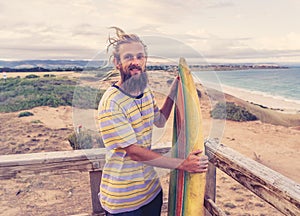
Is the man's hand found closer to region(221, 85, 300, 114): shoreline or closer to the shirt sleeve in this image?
the shirt sleeve

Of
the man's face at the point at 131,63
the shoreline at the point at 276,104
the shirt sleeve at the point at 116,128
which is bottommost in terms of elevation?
the shoreline at the point at 276,104

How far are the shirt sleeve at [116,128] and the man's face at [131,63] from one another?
18cm

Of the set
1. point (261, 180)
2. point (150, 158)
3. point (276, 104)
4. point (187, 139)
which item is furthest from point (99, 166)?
point (276, 104)

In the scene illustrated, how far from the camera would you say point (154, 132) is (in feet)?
6.41

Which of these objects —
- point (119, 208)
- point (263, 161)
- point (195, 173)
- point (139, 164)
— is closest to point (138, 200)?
point (119, 208)

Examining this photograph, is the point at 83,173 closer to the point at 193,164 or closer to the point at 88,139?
the point at 88,139

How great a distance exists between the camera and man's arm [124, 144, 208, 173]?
1732mm

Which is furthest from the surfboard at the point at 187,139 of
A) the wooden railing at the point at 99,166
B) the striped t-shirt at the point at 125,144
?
the wooden railing at the point at 99,166

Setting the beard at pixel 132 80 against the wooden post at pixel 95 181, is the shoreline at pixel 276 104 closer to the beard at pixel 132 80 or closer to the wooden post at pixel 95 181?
the wooden post at pixel 95 181

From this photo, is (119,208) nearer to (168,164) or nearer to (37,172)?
(168,164)

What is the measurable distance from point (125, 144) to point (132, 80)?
36cm

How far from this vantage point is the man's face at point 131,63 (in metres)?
1.74

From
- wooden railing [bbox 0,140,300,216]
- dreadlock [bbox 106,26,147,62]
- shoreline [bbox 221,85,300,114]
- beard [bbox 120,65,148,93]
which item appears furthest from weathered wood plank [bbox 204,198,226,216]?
shoreline [bbox 221,85,300,114]

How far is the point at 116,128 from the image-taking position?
1684 millimetres
